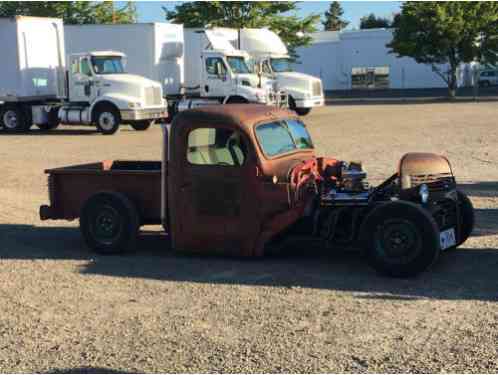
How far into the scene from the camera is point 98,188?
9.13m

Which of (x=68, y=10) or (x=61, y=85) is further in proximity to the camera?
(x=68, y=10)

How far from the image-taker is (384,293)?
7172mm

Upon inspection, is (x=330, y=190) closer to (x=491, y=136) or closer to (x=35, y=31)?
(x=491, y=136)

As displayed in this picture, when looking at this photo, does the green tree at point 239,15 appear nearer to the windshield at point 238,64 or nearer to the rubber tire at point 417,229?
the windshield at point 238,64

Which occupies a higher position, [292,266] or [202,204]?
[202,204]

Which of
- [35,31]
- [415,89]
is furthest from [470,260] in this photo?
[415,89]

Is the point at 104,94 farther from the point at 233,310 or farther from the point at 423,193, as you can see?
the point at 233,310

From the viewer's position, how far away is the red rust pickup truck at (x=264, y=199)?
25.0ft

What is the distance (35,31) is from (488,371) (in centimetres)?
2440

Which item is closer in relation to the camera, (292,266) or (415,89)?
(292,266)

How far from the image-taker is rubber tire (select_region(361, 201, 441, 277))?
24.4ft

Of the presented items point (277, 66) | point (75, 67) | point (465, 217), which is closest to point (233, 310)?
point (465, 217)

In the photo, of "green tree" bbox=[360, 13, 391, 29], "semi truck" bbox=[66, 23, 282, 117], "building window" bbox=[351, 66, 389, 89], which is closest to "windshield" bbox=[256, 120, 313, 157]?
"semi truck" bbox=[66, 23, 282, 117]

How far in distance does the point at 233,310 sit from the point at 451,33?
146 feet
